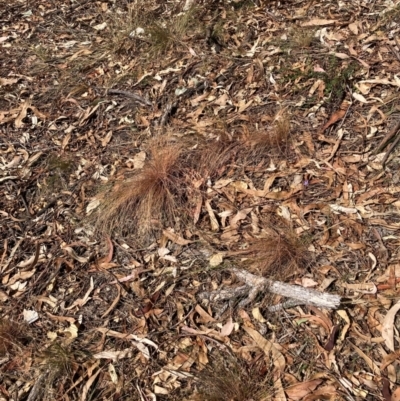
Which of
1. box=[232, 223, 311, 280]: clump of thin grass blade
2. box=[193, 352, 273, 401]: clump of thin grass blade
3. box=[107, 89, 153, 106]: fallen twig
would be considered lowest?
box=[193, 352, 273, 401]: clump of thin grass blade

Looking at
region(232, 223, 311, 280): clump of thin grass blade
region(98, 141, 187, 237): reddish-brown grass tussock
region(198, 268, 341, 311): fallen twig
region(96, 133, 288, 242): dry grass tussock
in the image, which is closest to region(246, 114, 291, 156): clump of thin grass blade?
A: region(96, 133, 288, 242): dry grass tussock

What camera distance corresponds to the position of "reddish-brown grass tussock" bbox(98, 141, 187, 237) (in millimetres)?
3217

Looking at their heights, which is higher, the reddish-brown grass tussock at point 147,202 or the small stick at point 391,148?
the reddish-brown grass tussock at point 147,202

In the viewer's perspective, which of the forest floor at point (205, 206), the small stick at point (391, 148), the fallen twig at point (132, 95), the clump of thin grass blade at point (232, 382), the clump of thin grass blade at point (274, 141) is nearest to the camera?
the clump of thin grass blade at point (232, 382)

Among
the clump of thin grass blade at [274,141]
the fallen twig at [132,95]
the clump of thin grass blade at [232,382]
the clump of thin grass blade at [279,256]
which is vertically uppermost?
the fallen twig at [132,95]

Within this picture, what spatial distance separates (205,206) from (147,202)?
1.06 feet

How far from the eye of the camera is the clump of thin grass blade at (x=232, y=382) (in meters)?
2.42

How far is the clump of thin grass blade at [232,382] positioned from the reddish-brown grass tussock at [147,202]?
35.9 inches

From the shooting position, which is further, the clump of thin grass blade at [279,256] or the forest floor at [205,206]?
the clump of thin grass blade at [279,256]

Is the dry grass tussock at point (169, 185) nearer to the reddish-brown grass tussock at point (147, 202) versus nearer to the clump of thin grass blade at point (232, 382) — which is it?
the reddish-brown grass tussock at point (147, 202)

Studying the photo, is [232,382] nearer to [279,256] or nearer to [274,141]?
[279,256]

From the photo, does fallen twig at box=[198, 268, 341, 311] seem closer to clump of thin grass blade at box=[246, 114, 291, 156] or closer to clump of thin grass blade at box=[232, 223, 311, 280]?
clump of thin grass blade at box=[232, 223, 311, 280]

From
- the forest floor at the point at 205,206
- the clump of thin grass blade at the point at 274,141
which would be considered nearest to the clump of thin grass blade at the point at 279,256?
the forest floor at the point at 205,206

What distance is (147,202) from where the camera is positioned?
3.22 m
